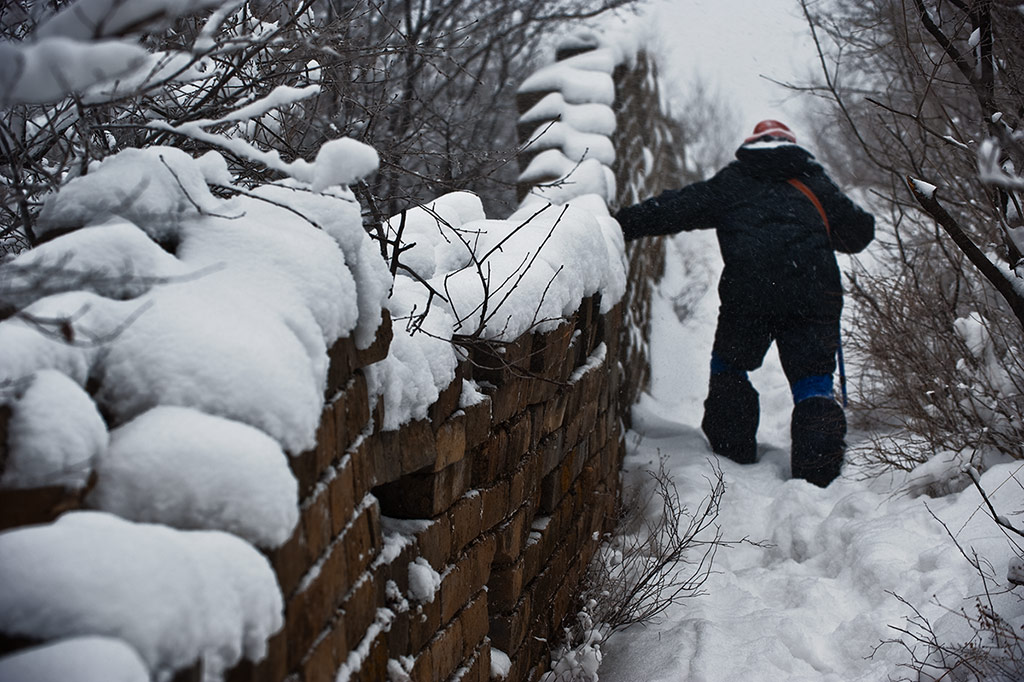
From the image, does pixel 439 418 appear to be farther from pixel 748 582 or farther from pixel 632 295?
pixel 632 295

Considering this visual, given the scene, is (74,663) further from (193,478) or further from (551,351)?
(551,351)

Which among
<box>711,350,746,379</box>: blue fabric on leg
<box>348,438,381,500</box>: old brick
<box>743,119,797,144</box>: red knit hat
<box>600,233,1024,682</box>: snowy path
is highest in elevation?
<box>743,119,797,144</box>: red knit hat

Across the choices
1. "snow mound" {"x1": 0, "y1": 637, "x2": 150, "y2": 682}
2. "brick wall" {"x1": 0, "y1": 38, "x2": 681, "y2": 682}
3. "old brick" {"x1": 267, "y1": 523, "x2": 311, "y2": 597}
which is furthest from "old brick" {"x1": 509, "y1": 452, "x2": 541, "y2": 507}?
"snow mound" {"x1": 0, "y1": 637, "x2": 150, "y2": 682}

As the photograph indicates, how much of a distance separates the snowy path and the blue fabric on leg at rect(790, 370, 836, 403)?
446 millimetres

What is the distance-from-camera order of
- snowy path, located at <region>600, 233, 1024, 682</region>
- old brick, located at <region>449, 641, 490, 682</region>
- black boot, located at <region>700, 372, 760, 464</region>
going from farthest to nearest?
black boot, located at <region>700, 372, 760, 464</region> → snowy path, located at <region>600, 233, 1024, 682</region> → old brick, located at <region>449, 641, 490, 682</region>

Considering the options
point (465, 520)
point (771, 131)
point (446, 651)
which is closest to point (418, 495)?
point (465, 520)

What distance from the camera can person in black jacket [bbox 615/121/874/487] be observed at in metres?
4.67

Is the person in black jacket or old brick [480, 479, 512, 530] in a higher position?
the person in black jacket

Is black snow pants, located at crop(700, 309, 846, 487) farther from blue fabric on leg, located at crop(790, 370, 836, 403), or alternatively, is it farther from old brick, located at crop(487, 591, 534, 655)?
old brick, located at crop(487, 591, 534, 655)

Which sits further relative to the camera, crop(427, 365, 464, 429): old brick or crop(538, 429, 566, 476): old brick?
crop(538, 429, 566, 476): old brick

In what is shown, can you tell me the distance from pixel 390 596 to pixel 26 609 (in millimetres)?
953

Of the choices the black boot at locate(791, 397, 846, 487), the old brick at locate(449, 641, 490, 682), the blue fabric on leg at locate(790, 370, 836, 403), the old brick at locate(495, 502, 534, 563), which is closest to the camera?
the old brick at locate(449, 641, 490, 682)

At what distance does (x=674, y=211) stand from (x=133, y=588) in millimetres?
4252

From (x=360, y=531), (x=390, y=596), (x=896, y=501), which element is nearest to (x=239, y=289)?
(x=360, y=531)
